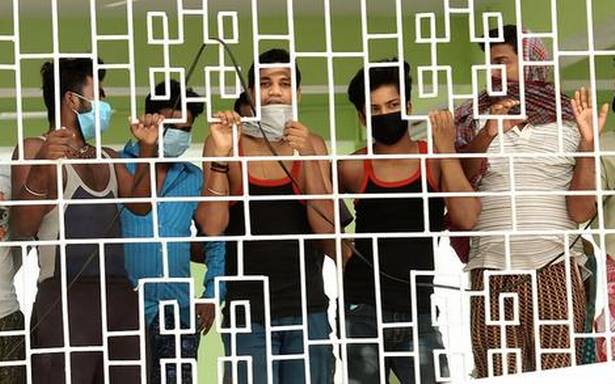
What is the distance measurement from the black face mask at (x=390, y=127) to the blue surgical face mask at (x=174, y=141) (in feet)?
2.37

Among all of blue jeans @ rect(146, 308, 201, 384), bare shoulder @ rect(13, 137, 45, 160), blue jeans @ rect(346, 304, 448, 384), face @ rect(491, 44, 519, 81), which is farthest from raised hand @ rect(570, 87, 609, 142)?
bare shoulder @ rect(13, 137, 45, 160)

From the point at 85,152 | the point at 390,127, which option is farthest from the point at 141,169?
the point at 390,127

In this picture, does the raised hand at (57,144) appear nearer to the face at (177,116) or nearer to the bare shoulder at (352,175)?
the face at (177,116)

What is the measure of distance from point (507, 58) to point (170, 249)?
1477 mm

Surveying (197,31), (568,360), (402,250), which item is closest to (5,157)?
(197,31)

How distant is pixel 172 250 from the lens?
586 cm

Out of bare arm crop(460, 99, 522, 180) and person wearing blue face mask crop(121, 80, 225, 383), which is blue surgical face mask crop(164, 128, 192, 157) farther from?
bare arm crop(460, 99, 522, 180)

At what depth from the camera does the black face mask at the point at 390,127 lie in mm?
5500

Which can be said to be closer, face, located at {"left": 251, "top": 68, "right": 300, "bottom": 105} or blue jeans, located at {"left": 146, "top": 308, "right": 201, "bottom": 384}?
face, located at {"left": 251, "top": 68, "right": 300, "bottom": 105}

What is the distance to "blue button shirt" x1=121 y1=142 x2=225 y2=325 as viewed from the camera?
18.8 ft

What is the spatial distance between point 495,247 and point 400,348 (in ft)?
1.71

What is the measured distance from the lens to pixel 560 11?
7.85 meters

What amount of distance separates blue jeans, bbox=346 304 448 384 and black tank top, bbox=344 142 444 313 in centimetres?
5

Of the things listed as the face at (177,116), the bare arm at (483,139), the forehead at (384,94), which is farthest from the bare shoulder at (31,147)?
Answer: the bare arm at (483,139)
